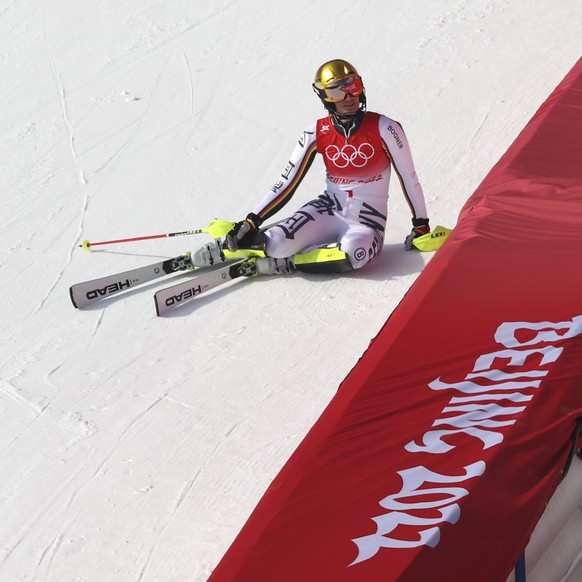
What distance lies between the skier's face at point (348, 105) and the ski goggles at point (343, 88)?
0.07ft

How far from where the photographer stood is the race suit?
609cm

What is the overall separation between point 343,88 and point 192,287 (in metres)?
1.47

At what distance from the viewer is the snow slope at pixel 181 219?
4.70m

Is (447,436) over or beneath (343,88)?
beneath

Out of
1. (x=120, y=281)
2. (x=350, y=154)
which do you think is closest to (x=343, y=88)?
(x=350, y=154)

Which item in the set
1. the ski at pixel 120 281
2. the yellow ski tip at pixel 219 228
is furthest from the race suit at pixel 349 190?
the ski at pixel 120 281

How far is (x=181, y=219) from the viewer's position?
741 cm

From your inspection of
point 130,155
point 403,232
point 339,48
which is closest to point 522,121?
point 403,232

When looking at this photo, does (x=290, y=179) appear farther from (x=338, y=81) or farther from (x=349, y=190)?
(x=338, y=81)

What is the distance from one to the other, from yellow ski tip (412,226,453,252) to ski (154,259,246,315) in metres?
1.08

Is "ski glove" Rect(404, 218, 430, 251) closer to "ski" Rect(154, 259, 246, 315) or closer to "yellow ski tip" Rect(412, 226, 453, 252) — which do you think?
"yellow ski tip" Rect(412, 226, 453, 252)

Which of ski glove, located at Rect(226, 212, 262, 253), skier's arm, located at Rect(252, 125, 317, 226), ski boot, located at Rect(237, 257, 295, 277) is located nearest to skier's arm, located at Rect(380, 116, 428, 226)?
skier's arm, located at Rect(252, 125, 317, 226)

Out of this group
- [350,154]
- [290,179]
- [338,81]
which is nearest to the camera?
[338,81]

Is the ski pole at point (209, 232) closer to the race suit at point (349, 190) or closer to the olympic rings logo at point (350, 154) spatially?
the race suit at point (349, 190)
